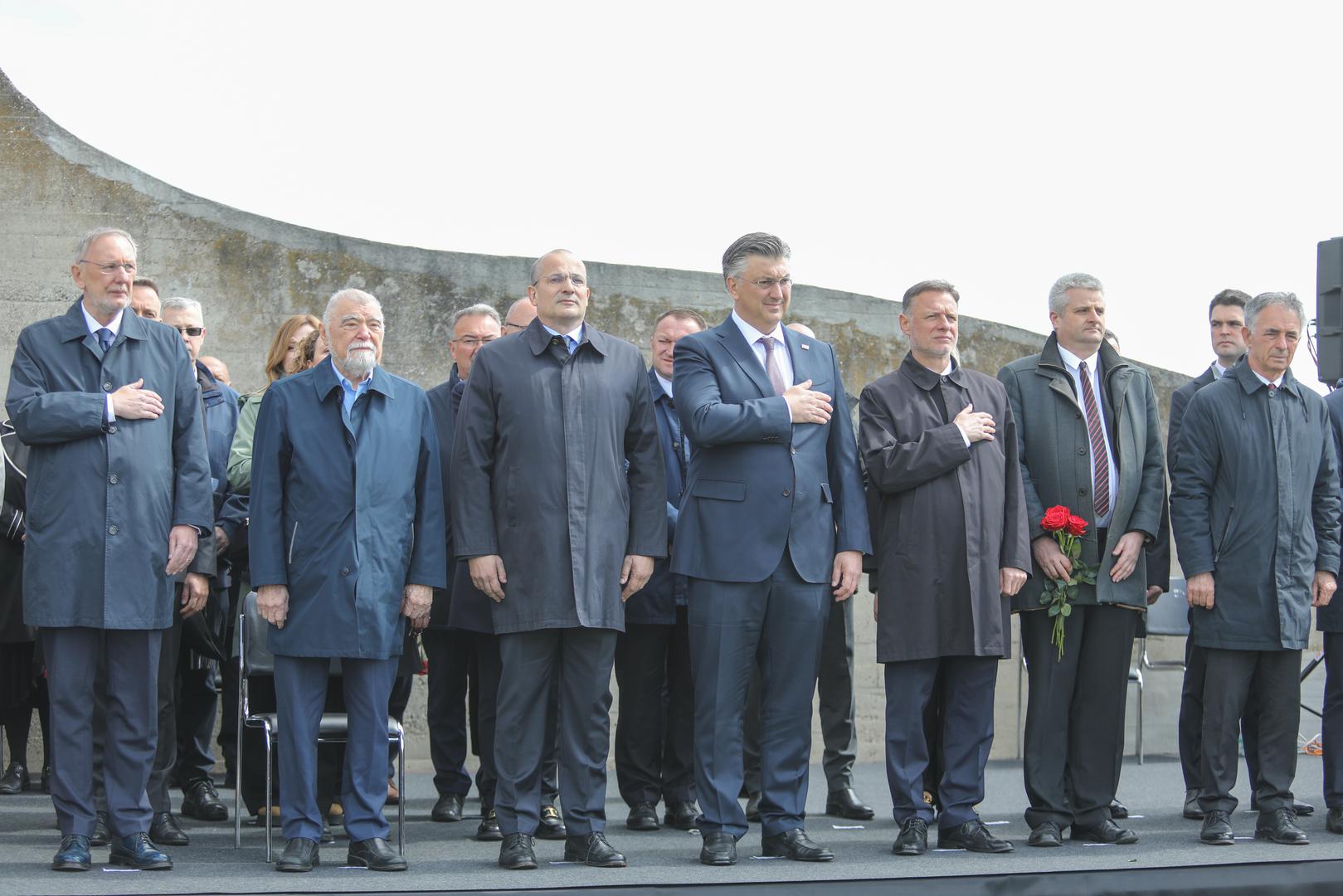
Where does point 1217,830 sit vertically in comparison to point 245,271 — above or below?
below

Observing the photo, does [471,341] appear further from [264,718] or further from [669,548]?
[264,718]

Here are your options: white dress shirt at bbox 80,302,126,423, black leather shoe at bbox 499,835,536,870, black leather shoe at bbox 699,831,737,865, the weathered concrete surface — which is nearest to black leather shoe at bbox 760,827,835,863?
black leather shoe at bbox 699,831,737,865

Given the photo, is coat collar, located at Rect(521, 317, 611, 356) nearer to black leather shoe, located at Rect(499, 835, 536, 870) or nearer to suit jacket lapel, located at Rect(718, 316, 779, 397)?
suit jacket lapel, located at Rect(718, 316, 779, 397)

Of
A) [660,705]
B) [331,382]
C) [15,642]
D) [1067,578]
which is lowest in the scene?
[660,705]

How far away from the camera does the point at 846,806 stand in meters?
6.37

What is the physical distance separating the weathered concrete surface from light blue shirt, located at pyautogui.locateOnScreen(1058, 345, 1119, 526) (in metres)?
3.17

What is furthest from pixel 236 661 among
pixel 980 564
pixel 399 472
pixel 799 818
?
pixel 980 564

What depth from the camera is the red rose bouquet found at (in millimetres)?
5539

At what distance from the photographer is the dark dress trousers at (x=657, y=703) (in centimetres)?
612

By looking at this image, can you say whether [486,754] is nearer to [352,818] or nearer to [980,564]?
[352,818]

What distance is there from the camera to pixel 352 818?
16.3 ft

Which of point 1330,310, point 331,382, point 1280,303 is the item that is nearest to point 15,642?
point 331,382

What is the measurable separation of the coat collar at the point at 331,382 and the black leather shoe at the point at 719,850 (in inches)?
71.3

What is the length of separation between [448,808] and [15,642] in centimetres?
182
